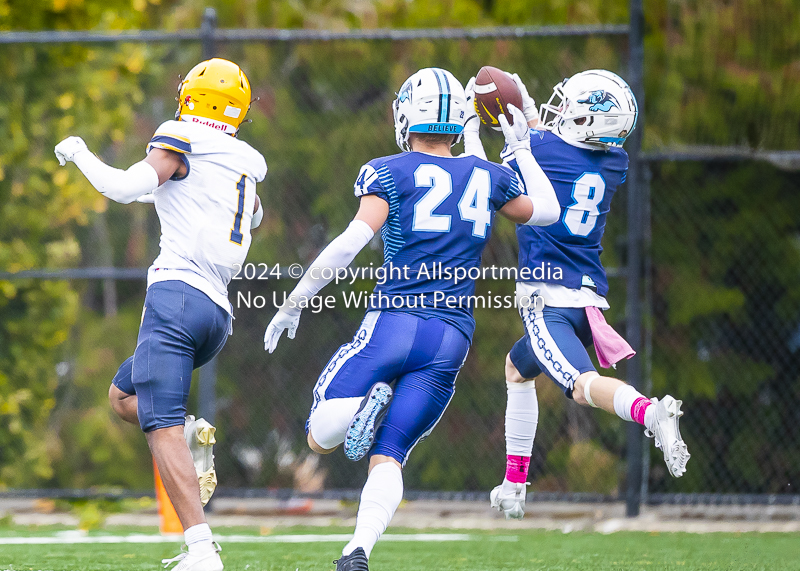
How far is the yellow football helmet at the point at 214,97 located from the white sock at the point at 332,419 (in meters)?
1.12

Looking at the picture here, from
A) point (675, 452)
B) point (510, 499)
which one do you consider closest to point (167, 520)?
point (510, 499)

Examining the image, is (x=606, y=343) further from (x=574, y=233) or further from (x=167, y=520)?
(x=167, y=520)

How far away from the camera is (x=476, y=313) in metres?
5.74

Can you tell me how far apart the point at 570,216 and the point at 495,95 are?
608mm

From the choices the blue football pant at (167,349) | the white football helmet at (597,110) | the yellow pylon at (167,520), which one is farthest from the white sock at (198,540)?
the white football helmet at (597,110)

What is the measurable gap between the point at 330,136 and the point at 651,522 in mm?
3049

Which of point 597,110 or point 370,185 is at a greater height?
point 597,110

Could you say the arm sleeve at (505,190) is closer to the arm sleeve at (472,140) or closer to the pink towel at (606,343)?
the arm sleeve at (472,140)

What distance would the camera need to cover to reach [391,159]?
3158 millimetres

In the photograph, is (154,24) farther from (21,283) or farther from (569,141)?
(569,141)

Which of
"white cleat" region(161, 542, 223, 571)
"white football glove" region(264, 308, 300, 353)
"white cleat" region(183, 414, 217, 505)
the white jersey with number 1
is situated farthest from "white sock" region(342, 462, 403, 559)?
the white jersey with number 1

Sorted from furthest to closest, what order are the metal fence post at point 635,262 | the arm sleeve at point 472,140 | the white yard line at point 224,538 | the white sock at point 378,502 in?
the metal fence post at point 635,262
the white yard line at point 224,538
the arm sleeve at point 472,140
the white sock at point 378,502

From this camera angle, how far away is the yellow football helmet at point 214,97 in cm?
343

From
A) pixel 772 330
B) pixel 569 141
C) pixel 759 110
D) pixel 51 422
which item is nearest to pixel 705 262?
pixel 772 330
